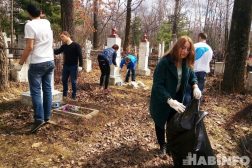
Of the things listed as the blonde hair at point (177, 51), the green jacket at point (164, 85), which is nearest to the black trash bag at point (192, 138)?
the green jacket at point (164, 85)

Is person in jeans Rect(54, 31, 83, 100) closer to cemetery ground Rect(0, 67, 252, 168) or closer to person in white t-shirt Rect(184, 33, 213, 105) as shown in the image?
cemetery ground Rect(0, 67, 252, 168)

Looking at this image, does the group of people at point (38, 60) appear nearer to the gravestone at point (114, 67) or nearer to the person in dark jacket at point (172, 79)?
the person in dark jacket at point (172, 79)

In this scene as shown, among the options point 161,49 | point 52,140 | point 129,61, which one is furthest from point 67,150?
point 161,49

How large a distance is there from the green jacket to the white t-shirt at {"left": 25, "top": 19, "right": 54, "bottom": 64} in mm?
1851

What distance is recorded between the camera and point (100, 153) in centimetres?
402

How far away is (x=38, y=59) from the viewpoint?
4.25 m

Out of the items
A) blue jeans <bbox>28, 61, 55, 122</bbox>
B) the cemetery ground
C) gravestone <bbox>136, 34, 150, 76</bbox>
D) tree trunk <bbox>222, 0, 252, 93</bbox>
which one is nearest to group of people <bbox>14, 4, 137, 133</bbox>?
blue jeans <bbox>28, 61, 55, 122</bbox>

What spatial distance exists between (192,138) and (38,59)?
8.45 feet

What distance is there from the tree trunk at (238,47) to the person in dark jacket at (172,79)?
5703mm

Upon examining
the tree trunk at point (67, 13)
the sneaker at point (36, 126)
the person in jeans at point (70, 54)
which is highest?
the tree trunk at point (67, 13)

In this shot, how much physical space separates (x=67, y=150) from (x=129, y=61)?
20.7ft

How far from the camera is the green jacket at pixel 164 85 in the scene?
344 cm

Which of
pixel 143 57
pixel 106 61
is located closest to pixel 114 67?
pixel 106 61

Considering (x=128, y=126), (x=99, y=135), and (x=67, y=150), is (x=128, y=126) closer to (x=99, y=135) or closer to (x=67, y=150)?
(x=99, y=135)
